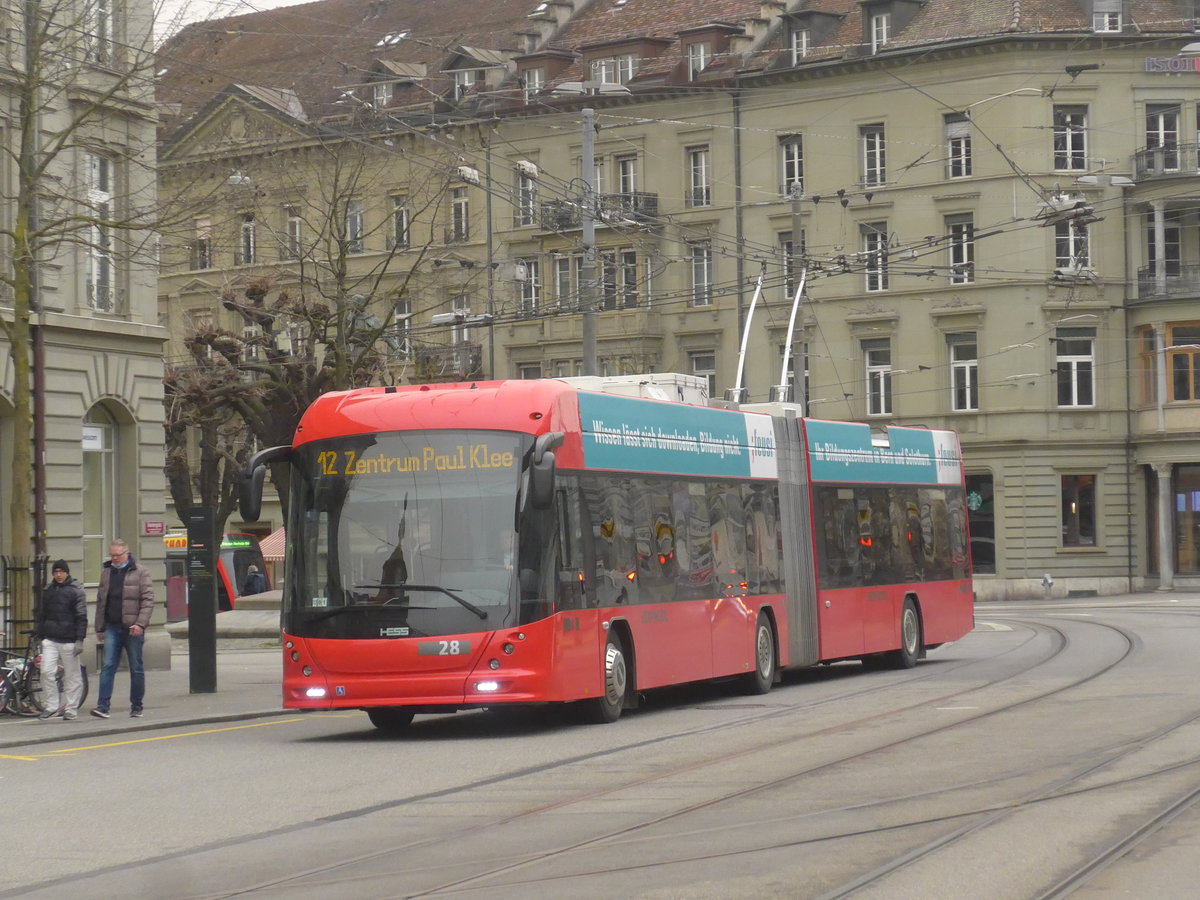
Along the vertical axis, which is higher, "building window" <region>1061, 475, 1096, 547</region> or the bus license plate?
"building window" <region>1061, 475, 1096, 547</region>

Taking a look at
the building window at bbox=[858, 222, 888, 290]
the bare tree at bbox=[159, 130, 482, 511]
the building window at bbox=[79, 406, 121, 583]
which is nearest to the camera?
the building window at bbox=[79, 406, 121, 583]

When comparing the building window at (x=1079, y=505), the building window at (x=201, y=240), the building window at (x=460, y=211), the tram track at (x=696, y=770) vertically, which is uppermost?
the building window at (x=460, y=211)

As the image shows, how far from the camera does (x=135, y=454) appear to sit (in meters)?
29.2

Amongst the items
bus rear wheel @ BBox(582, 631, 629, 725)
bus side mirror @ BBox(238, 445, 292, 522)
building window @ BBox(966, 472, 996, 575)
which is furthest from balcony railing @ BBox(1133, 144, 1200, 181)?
bus side mirror @ BBox(238, 445, 292, 522)

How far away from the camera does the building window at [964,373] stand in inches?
2249

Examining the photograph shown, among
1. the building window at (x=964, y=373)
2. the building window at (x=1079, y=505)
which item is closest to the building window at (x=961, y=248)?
the building window at (x=964, y=373)

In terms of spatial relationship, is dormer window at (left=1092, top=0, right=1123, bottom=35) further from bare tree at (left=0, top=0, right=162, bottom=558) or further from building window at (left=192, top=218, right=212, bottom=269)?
building window at (left=192, top=218, right=212, bottom=269)

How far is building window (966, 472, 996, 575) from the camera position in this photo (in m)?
56.7

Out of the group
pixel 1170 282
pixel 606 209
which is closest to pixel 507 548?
pixel 606 209

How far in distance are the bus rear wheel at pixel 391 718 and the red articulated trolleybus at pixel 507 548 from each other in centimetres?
3

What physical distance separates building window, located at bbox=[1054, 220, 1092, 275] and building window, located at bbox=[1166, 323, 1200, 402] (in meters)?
3.02

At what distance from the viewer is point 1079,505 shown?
56.7m

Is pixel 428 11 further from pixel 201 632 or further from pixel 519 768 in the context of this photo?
pixel 519 768

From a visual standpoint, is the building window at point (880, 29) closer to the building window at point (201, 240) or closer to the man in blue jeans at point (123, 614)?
the building window at point (201, 240)
